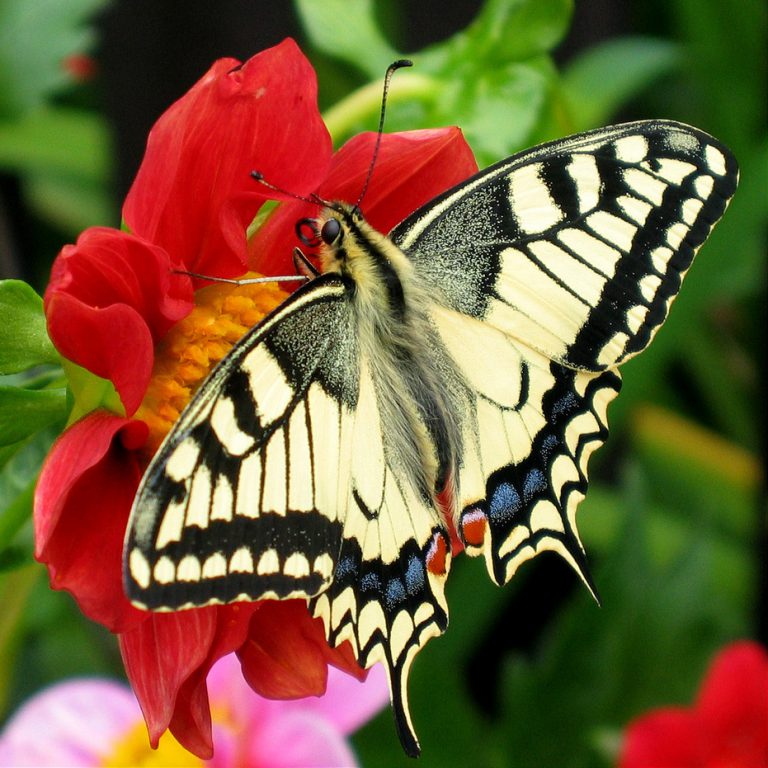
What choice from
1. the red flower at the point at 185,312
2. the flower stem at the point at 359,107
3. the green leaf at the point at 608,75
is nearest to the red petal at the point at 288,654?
the red flower at the point at 185,312

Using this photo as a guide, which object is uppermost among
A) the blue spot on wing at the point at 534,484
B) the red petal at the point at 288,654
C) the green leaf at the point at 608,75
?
the green leaf at the point at 608,75

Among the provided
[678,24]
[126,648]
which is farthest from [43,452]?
[678,24]

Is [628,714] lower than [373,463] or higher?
lower

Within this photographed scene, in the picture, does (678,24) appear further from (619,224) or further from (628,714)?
(619,224)

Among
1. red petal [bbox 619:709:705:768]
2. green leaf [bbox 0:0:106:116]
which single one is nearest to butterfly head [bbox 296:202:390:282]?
green leaf [bbox 0:0:106:116]

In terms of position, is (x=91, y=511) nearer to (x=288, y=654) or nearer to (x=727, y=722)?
(x=288, y=654)

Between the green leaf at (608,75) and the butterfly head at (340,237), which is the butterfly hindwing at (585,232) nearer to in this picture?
the butterfly head at (340,237)

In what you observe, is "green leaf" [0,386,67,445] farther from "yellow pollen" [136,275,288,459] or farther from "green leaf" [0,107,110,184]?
"green leaf" [0,107,110,184]

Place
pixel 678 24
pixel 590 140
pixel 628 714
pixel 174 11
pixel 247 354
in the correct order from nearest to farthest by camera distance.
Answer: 1. pixel 247 354
2. pixel 590 140
3. pixel 628 714
4. pixel 174 11
5. pixel 678 24
